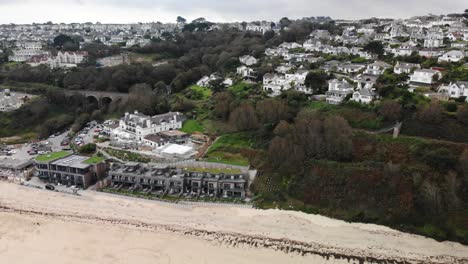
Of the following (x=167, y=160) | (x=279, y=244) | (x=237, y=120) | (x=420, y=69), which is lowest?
(x=279, y=244)

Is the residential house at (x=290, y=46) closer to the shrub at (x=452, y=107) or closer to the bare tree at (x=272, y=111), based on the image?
the bare tree at (x=272, y=111)

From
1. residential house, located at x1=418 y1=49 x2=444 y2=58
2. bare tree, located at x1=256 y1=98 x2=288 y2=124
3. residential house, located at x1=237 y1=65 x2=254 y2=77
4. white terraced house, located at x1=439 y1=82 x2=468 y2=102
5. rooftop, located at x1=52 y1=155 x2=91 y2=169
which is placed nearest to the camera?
rooftop, located at x1=52 y1=155 x2=91 y2=169

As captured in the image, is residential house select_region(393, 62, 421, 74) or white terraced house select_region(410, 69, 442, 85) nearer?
white terraced house select_region(410, 69, 442, 85)

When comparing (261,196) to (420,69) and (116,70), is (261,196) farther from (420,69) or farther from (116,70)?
(116,70)

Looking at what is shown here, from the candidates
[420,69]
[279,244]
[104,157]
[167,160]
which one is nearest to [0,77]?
[104,157]

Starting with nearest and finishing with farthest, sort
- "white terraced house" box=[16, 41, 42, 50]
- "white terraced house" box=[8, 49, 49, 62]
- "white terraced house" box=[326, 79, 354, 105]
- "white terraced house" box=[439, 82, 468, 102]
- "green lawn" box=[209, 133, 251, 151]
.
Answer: "white terraced house" box=[439, 82, 468, 102] → "green lawn" box=[209, 133, 251, 151] → "white terraced house" box=[326, 79, 354, 105] → "white terraced house" box=[8, 49, 49, 62] → "white terraced house" box=[16, 41, 42, 50]

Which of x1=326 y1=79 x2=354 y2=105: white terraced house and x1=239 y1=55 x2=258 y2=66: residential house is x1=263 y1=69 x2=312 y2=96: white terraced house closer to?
x1=326 y1=79 x2=354 y2=105: white terraced house

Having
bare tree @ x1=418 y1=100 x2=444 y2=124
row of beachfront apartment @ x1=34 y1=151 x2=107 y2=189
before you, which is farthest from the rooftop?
bare tree @ x1=418 y1=100 x2=444 y2=124
